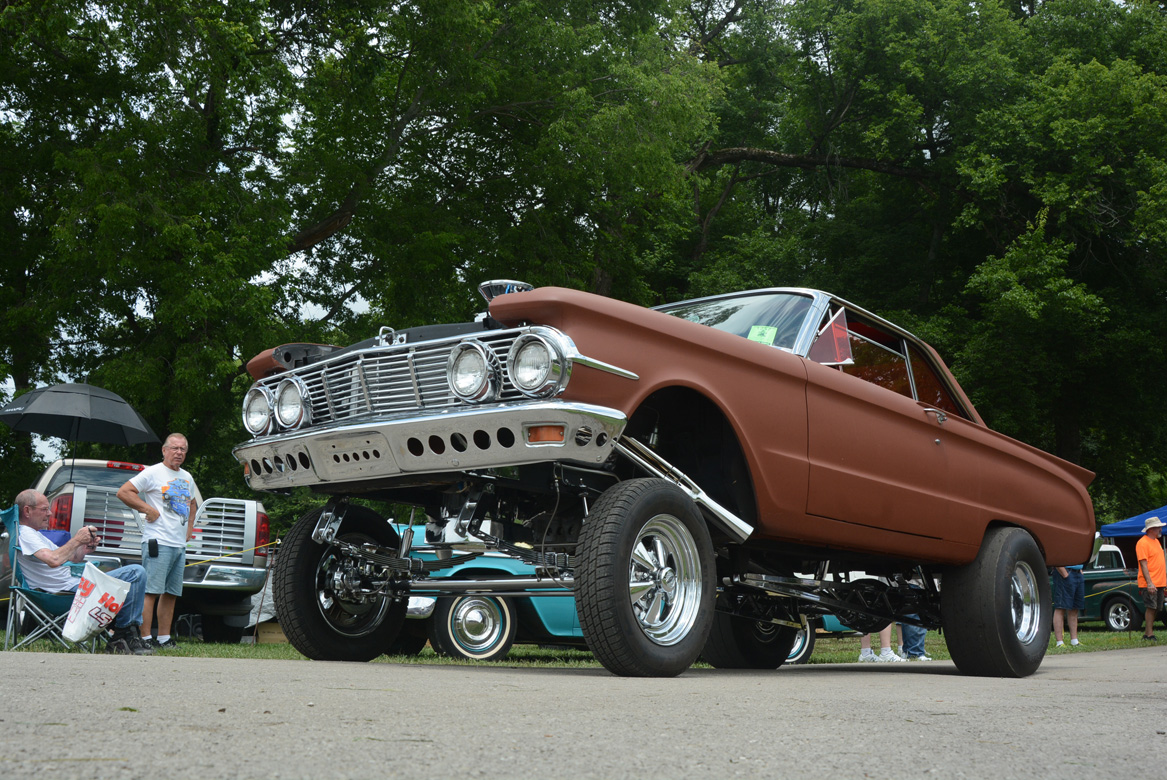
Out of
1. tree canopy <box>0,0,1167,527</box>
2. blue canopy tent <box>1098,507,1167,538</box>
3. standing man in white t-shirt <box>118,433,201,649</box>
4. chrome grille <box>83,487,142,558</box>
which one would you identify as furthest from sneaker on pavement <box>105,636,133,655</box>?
blue canopy tent <box>1098,507,1167,538</box>

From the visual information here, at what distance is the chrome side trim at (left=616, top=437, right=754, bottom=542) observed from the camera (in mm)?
4844

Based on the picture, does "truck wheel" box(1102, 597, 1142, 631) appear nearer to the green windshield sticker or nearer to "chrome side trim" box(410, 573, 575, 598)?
the green windshield sticker

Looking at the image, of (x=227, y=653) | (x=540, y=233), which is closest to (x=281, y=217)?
(x=540, y=233)

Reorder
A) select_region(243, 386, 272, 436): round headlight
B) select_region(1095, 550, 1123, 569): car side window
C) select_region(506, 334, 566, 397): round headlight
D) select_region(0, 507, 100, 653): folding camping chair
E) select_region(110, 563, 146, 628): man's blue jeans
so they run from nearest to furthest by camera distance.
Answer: select_region(506, 334, 566, 397): round headlight < select_region(243, 386, 272, 436): round headlight < select_region(0, 507, 100, 653): folding camping chair < select_region(110, 563, 146, 628): man's blue jeans < select_region(1095, 550, 1123, 569): car side window

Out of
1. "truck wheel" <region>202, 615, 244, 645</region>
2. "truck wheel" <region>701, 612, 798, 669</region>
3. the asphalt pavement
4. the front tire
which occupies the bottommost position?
"truck wheel" <region>202, 615, 244, 645</region>

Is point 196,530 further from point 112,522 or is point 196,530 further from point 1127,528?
point 1127,528

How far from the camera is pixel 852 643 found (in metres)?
15.9

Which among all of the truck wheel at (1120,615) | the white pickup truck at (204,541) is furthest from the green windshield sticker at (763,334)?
the truck wheel at (1120,615)

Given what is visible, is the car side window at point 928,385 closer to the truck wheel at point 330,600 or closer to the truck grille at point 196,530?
the truck wheel at point 330,600

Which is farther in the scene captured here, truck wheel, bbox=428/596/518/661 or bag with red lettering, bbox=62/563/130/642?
truck wheel, bbox=428/596/518/661

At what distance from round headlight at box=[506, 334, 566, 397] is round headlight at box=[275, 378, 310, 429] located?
129 cm

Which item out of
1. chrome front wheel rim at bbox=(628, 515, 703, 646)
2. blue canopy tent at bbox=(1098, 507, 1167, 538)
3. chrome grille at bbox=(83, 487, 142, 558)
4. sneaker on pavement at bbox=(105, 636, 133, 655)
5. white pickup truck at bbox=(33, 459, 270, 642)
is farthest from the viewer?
blue canopy tent at bbox=(1098, 507, 1167, 538)

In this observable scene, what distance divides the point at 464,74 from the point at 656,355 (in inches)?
538

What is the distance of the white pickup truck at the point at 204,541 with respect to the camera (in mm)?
10250
